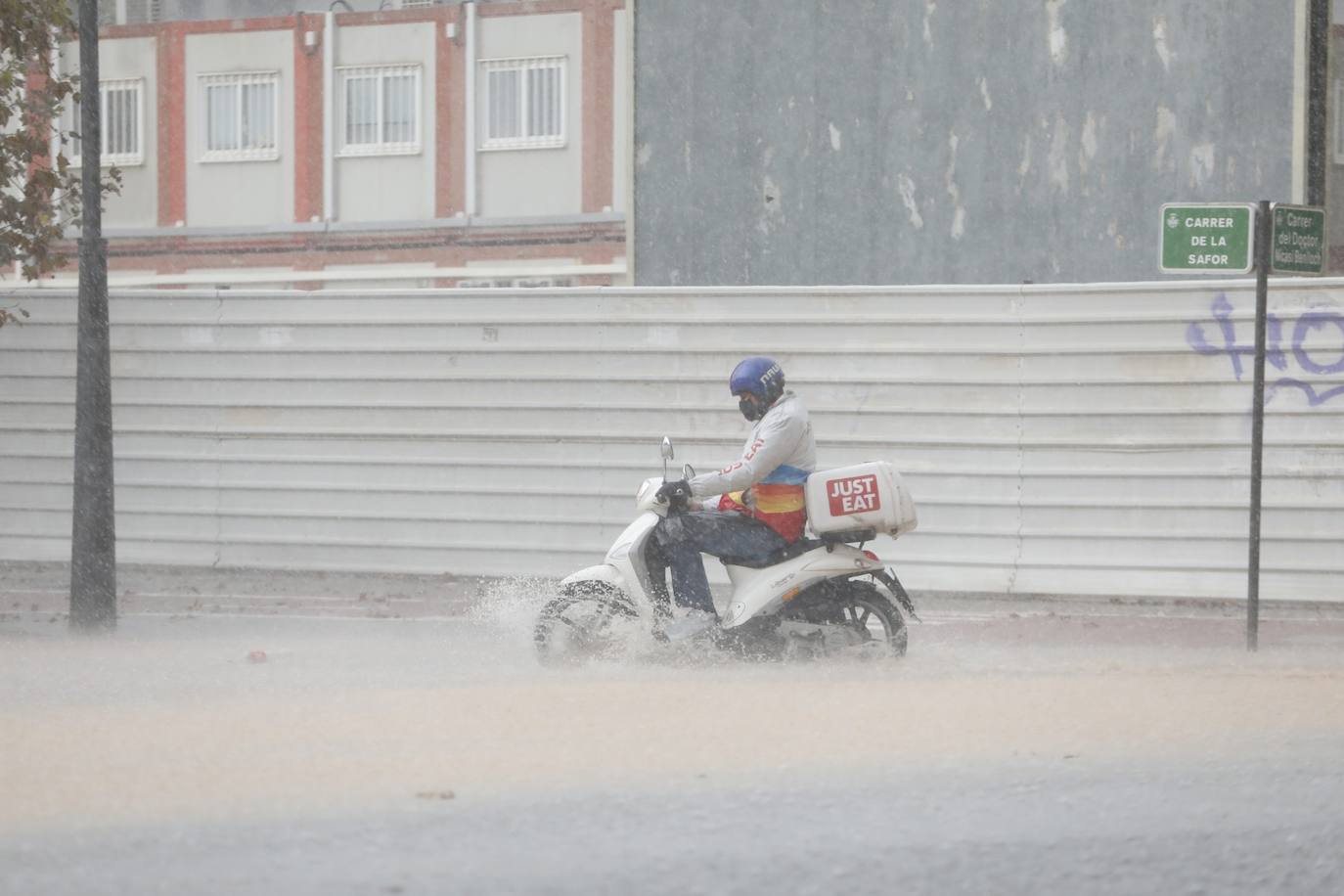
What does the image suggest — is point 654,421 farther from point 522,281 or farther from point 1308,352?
point 522,281

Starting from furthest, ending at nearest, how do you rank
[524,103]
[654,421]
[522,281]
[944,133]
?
1. [524,103]
2. [522,281]
3. [944,133]
4. [654,421]

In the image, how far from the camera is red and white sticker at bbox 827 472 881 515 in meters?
10.4

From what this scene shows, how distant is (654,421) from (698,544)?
4.53 m

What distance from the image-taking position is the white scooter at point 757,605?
1049cm

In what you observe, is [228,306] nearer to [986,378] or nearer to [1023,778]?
[986,378]

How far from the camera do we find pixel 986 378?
47.6ft

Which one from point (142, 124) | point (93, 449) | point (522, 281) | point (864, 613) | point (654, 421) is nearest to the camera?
point (864, 613)

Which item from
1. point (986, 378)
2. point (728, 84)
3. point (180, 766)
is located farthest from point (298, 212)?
point (180, 766)

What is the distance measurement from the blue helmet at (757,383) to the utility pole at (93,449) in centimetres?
436

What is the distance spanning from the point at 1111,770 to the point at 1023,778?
381 mm

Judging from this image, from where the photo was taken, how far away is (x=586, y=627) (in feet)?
35.0

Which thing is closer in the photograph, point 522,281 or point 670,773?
point 670,773

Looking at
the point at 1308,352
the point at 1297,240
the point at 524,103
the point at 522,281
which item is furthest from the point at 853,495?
the point at 524,103

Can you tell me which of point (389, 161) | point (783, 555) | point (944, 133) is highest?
point (389, 161)
